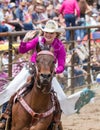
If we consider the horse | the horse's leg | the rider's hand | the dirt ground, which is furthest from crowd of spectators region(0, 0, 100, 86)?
the horse's leg

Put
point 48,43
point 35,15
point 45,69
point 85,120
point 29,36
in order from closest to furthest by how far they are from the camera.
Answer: point 45,69
point 48,43
point 29,36
point 85,120
point 35,15

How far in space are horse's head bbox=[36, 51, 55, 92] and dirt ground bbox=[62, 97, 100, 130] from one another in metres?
3.62

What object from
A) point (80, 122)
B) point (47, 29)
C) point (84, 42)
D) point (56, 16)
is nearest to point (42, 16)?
point (56, 16)

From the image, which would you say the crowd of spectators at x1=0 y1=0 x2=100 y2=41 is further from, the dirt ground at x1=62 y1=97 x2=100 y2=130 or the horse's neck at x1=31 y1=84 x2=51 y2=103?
the horse's neck at x1=31 y1=84 x2=51 y2=103

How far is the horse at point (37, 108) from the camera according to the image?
6.20m

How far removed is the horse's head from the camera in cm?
580

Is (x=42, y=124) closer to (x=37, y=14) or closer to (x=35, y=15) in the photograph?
(x=35, y=15)

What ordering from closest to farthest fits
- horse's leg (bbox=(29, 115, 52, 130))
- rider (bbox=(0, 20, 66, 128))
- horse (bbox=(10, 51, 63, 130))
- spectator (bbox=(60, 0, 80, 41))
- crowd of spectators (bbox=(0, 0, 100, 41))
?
horse (bbox=(10, 51, 63, 130))
horse's leg (bbox=(29, 115, 52, 130))
rider (bbox=(0, 20, 66, 128))
crowd of spectators (bbox=(0, 0, 100, 41))
spectator (bbox=(60, 0, 80, 41))

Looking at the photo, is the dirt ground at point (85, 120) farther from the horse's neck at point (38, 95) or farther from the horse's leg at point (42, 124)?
the horse's neck at point (38, 95)

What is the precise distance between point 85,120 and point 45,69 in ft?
15.1

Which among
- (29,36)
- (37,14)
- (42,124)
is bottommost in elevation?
(37,14)

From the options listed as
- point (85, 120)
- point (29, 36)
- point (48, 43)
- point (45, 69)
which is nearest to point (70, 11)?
point (85, 120)

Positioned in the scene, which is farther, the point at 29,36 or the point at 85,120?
the point at 85,120

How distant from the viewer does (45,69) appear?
5887 mm
